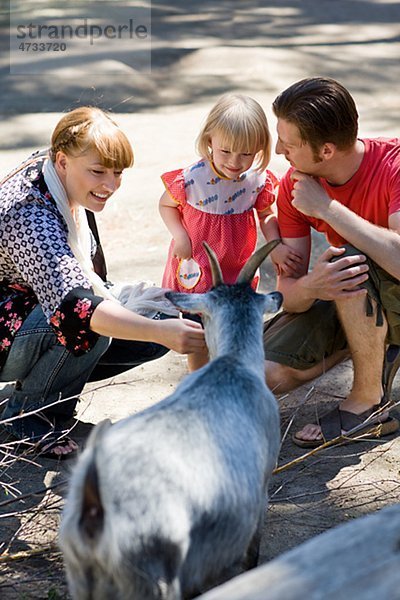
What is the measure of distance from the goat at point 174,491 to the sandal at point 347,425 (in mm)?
1184

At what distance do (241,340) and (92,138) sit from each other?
1.20 meters

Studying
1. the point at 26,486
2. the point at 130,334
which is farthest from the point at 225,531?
the point at 26,486

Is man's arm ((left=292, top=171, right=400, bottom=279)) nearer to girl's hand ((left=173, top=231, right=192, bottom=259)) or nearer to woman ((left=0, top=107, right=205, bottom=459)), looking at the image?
girl's hand ((left=173, top=231, right=192, bottom=259))

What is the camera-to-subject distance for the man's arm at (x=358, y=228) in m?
3.81

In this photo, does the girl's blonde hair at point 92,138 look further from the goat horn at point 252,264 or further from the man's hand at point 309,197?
the goat horn at point 252,264

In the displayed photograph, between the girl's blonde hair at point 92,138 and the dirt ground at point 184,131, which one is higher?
the girl's blonde hair at point 92,138

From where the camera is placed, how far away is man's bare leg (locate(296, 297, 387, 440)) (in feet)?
12.9

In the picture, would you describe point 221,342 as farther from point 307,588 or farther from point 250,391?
point 307,588

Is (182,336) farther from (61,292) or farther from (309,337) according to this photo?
(309,337)

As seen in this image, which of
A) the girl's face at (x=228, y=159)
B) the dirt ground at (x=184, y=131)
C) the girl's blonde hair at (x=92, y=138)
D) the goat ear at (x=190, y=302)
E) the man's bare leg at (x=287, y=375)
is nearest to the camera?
the goat ear at (x=190, y=302)

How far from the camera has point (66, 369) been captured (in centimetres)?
393

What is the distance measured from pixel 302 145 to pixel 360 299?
708 millimetres

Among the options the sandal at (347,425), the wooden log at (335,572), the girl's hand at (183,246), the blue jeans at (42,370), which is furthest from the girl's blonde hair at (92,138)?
the wooden log at (335,572)

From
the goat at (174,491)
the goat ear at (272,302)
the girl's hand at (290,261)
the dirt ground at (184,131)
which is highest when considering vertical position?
the goat ear at (272,302)
